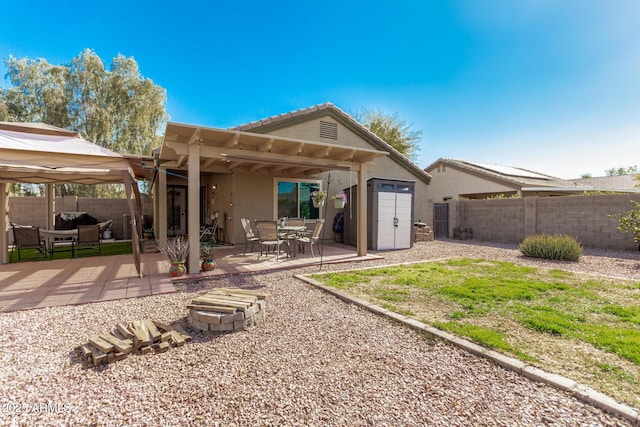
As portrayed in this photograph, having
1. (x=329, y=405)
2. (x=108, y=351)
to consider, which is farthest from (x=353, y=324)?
(x=108, y=351)

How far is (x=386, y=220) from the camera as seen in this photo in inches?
375

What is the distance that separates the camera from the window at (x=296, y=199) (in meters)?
10.2

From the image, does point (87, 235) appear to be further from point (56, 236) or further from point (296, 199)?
point (296, 199)

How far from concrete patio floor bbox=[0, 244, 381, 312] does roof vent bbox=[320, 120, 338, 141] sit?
15.7 ft

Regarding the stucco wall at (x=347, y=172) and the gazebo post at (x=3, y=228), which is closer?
the gazebo post at (x=3, y=228)

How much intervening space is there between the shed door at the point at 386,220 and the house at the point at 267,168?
1117 millimetres

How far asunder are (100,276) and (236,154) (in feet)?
11.2

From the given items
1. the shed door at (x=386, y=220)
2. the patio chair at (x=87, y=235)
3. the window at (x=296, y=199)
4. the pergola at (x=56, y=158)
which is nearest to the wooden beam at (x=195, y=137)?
the pergola at (x=56, y=158)

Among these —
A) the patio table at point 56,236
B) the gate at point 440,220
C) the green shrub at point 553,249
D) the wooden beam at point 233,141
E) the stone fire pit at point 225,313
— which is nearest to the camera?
the stone fire pit at point 225,313

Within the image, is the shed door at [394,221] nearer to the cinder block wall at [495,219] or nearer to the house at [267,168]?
the house at [267,168]

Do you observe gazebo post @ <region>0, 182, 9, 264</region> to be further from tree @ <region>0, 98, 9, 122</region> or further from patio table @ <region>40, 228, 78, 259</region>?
tree @ <region>0, 98, 9, 122</region>

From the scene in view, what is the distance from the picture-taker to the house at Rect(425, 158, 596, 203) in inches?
612

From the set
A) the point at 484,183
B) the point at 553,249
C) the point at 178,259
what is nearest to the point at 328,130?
the point at 178,259

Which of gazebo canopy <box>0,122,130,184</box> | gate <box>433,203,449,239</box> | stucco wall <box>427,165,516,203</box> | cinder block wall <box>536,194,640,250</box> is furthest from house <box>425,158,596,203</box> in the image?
gazebo canopy <box>0,122,130,184</box>
